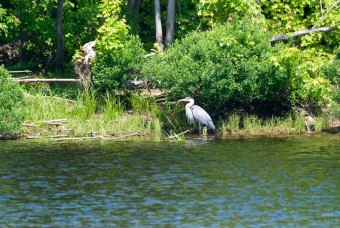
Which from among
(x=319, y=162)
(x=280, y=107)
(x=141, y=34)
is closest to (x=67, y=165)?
(x=319, y=162)

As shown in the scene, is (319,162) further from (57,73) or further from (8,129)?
(57,73)

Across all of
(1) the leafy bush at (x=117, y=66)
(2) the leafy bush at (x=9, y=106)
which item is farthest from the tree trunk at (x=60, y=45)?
(2) the leafy bush at (x=9, y=106)

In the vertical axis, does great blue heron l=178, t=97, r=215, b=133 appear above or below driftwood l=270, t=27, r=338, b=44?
below

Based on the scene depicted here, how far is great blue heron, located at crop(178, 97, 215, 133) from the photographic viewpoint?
24938 millimetres

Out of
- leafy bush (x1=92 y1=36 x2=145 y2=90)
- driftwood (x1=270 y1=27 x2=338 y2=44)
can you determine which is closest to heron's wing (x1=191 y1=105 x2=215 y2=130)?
leafy bush (x1=92 y1=36 x2=145 y2=90)

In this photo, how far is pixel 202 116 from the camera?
2492 centimetres

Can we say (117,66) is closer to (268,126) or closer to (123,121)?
(123,121)

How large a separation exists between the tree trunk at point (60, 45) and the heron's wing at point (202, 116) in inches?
272

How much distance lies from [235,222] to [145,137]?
32.9ft

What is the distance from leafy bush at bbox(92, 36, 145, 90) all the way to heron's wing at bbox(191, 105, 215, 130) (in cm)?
250

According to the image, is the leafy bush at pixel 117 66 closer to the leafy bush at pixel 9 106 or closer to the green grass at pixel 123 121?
the green grass at pixel 123 121

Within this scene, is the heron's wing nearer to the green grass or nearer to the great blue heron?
the great blue heron

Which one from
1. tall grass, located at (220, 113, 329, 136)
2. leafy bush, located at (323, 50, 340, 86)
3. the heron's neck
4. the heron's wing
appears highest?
leafy bush, located at (323, 50, 340, 86)

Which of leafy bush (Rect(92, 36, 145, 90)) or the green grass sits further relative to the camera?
leafy bush (Rect(92, 36, 145, 90))
